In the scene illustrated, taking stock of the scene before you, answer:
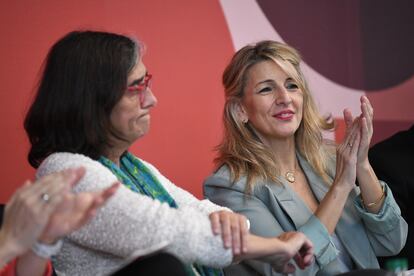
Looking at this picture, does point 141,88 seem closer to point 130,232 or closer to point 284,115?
point 130,232

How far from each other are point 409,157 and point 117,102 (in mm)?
1228

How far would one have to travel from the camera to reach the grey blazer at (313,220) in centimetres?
206

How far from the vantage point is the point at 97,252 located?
1561 mm

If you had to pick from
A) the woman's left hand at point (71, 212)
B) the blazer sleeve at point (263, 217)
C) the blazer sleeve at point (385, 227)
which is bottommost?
the blazer sleeve at point (385, 227)

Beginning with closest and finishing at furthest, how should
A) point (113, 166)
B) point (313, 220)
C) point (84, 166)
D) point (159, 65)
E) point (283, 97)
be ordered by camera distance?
point (84, 166) < point (113, 166) < point (313, 220) < point (283, 97) < point (159, 65)

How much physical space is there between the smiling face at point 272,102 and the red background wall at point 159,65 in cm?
44

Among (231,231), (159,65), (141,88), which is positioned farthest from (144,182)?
(159,65)

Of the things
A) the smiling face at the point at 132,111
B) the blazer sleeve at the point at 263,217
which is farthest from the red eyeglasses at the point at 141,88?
the blazer sleeve at the point at 263,217

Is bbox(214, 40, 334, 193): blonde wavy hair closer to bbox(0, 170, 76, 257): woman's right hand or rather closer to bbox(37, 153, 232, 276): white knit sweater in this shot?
bbox(37, 153, 232, 276): white knit sweater

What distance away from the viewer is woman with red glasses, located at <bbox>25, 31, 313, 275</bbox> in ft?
4.81

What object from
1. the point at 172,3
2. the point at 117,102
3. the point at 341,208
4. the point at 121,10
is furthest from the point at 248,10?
the point at 117,102

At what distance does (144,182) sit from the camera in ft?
5.94

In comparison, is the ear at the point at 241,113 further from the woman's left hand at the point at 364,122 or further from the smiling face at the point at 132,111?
the smiling face at the point at 132,111

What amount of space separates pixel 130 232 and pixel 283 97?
0.96 m
